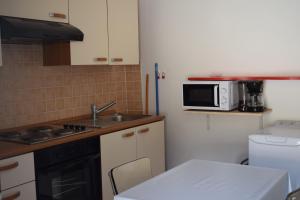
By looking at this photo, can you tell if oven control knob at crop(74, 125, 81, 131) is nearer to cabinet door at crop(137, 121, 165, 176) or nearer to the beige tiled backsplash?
the beige tiled backsplash

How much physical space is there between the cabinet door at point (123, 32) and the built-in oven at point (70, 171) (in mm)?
957

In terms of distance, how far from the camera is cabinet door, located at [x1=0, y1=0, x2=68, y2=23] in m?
2.69

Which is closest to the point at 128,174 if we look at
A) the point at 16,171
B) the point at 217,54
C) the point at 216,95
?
the point at 16,171

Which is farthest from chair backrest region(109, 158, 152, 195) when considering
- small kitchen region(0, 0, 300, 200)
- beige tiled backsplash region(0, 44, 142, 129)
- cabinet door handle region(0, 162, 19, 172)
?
beige tiled backsplash region(0, 44, 142, 129)

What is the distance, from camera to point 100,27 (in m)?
3.45

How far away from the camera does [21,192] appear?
2.49 meters

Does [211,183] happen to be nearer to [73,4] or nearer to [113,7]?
[73,4]

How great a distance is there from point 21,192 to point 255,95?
201 cm

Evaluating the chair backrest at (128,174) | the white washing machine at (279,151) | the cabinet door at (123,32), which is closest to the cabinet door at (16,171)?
the chair backrest at (128,174)

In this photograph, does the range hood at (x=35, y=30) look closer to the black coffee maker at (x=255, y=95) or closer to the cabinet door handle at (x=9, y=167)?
the cabinet door handle at (x=9, y=167)

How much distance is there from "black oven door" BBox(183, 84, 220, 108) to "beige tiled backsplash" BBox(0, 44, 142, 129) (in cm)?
79

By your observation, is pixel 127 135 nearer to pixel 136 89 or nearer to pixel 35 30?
pixel 136 89

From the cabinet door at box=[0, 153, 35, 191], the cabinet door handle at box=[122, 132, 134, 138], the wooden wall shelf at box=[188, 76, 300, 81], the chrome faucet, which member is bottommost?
the cabinet door at box=[0, 153, 35, 191]

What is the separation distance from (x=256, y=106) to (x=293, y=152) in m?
0.70
